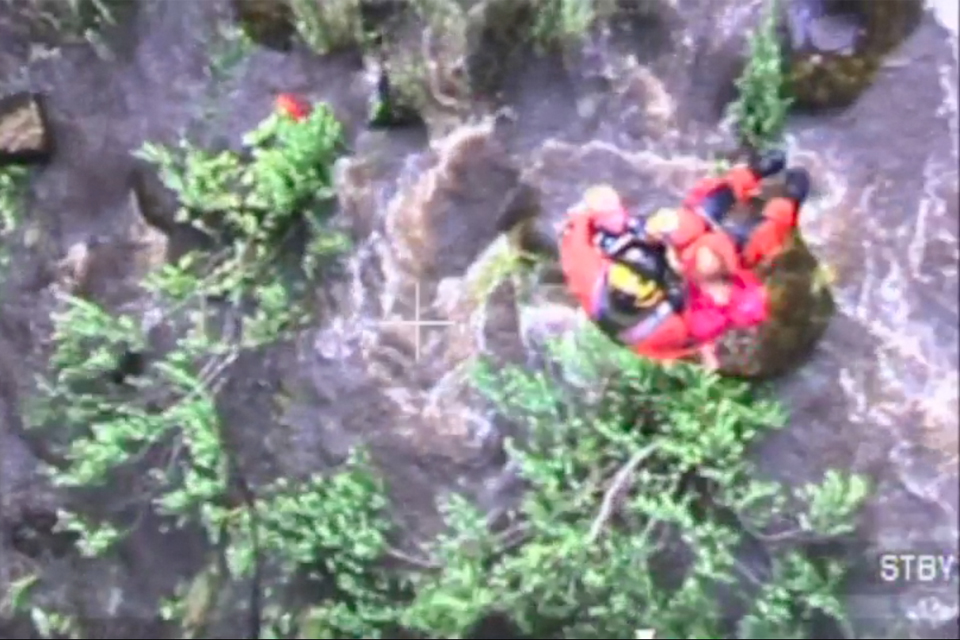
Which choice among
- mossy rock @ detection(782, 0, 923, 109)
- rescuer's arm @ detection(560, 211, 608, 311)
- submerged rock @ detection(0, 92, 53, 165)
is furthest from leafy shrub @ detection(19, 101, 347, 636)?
mossy rock @ detection(782, 0, 923, 109)

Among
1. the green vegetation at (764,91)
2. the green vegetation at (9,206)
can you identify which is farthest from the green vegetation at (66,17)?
the green vegetation at (764,91)

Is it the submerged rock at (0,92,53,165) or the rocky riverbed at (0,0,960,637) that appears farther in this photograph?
the submerged rock at (0,92,53,165)

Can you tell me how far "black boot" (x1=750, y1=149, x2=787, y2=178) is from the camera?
1.25 meters

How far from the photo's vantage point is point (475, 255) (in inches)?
50.6

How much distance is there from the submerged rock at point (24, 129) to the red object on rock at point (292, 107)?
24cm

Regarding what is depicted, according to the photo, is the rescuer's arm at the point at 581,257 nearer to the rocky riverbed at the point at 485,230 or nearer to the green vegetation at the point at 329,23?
the rocky riverbed at the point at 485,230

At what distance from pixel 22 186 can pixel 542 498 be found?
1.94 feet

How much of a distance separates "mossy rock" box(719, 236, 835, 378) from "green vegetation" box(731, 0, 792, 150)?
0.11 metres

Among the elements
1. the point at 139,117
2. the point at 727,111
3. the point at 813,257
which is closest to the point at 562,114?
the point at 727,111

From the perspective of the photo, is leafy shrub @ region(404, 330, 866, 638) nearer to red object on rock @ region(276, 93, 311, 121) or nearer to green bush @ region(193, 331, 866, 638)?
green bush @ region(193, 331, 866, 638)

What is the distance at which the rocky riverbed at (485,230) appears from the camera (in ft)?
4.02

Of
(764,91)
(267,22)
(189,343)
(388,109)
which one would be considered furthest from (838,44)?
(189,343)

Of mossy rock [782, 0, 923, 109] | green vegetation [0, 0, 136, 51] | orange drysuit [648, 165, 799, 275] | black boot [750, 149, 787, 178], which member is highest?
green vegetation [0, 0, 136, 51]

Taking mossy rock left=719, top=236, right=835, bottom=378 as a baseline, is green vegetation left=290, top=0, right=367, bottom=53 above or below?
above
